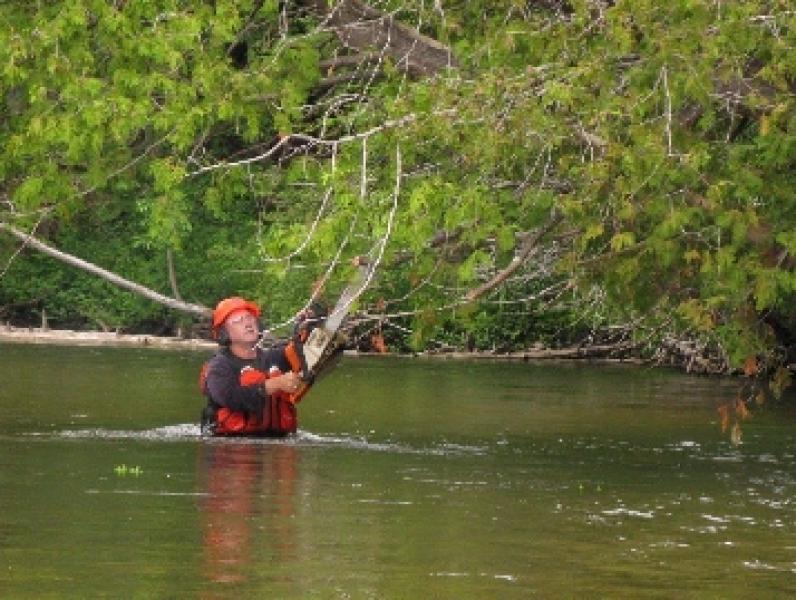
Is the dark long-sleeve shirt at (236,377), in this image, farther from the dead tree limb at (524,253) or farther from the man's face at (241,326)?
the dead tree limb at (524,253)

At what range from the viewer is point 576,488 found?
764 inches

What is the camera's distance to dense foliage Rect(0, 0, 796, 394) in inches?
738

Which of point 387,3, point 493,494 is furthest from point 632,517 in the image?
point 387,3

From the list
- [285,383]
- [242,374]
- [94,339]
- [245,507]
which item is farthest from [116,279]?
[94,339]

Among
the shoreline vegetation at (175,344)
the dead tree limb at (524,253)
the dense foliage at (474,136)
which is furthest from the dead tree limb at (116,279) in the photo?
the shoreline vegetation at (175,344)

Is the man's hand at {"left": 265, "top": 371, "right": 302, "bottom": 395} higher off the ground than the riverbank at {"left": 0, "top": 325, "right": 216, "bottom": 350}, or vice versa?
the riverbank at {"left": 0, "top": 325, "right": 216, "bottom": 350}

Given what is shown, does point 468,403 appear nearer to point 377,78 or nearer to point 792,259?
point 377,78

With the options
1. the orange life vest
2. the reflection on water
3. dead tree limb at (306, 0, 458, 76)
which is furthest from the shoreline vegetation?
the reflection on water

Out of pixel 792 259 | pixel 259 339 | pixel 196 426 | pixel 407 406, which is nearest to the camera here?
pixel 792 259

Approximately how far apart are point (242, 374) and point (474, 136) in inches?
154

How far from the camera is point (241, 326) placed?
73.4 feet

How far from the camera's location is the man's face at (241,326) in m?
22.4

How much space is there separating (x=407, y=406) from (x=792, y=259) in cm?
943

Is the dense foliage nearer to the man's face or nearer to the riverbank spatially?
the man's face
